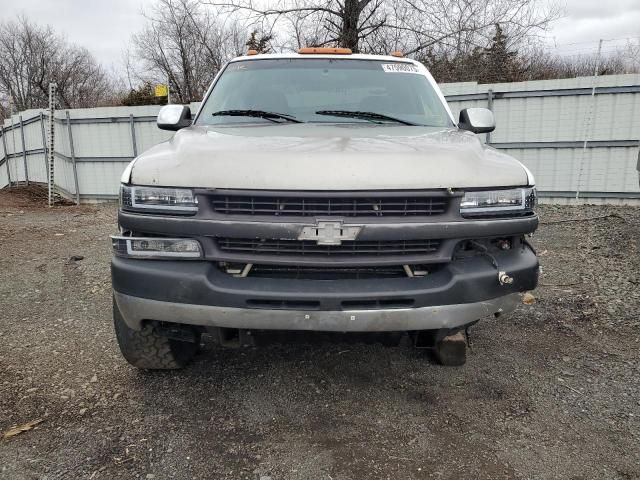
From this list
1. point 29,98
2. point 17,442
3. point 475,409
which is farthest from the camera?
point 29,98

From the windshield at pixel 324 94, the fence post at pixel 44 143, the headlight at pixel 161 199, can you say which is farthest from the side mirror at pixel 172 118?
the fence post at pixel 44 143

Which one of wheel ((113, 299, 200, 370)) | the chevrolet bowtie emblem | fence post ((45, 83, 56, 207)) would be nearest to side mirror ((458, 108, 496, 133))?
the chevrolet bowtie emblem

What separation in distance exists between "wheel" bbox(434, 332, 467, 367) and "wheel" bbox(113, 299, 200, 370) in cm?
149

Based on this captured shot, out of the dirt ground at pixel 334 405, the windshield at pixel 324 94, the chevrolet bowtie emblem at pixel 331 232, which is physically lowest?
the dirt ground at pixel 334 405

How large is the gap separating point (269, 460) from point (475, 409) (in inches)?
46.4

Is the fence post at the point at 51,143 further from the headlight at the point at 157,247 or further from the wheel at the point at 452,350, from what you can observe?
the wheel at the point at 452,350

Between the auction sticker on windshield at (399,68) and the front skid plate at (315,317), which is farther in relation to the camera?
the auction sticker on windshield at (399,68)

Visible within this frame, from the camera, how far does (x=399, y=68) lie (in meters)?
3.93

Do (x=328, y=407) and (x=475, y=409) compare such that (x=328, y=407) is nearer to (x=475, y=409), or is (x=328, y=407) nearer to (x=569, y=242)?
(x=475, y=409)

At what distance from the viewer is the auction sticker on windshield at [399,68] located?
153 inches

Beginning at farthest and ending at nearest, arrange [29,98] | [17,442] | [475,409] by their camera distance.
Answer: [29,98], [475,409], [17,442]

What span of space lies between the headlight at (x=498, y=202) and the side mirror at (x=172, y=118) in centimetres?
219

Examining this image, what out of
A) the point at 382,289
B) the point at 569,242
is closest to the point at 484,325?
the point at 382,289

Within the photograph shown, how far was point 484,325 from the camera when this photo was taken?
397 centimetres
